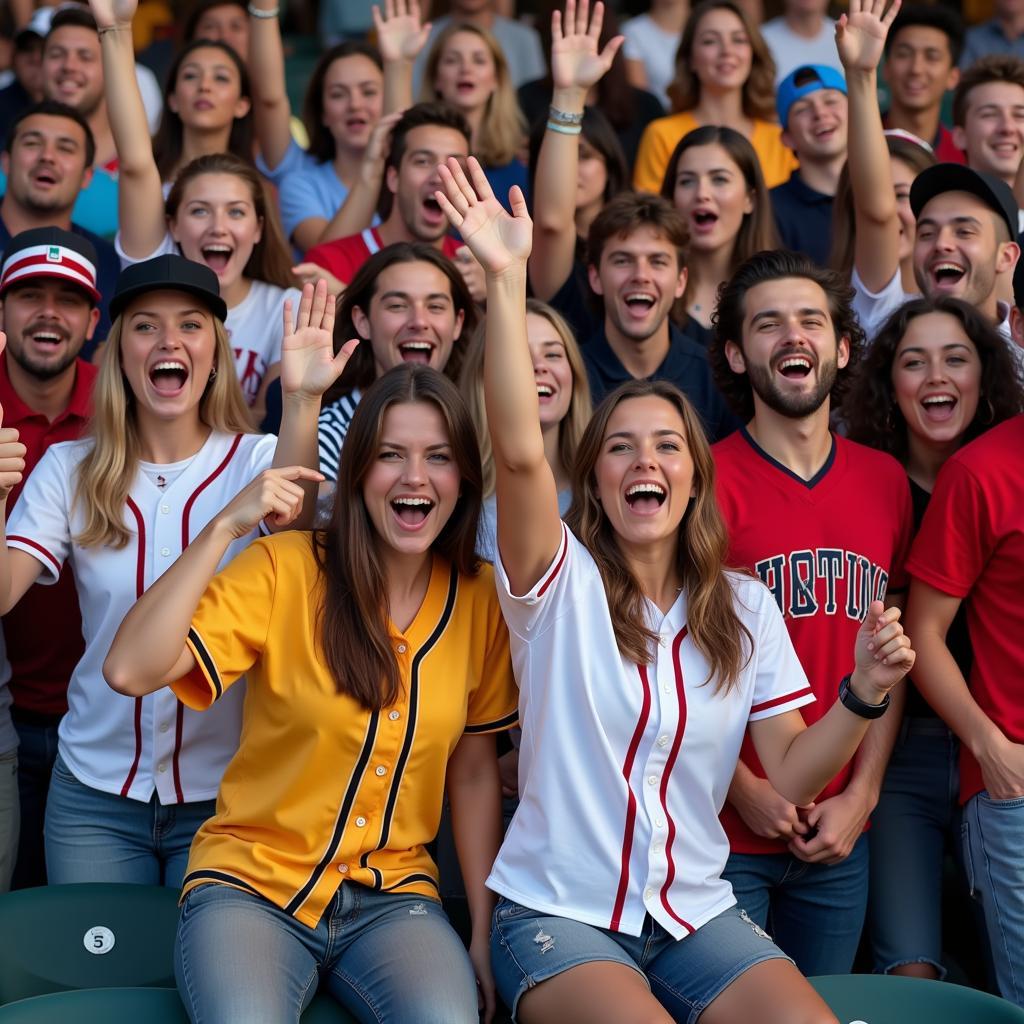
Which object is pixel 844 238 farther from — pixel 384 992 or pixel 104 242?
pixel 384 992

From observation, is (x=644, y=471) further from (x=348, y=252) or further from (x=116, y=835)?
(x=348, y=252)

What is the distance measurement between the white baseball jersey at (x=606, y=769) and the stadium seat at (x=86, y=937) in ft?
2.30

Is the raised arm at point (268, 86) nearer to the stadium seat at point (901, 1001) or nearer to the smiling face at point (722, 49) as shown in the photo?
the smiling face at point (722, 49)

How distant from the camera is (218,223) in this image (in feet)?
14.6

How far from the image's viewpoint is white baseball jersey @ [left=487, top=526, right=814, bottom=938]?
2893 millimetres

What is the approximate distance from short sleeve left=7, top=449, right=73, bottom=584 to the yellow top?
2.95 metres

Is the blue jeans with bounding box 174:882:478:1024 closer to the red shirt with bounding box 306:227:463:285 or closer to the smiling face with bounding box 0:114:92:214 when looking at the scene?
the red shirt with bounding box 306:227:463:285

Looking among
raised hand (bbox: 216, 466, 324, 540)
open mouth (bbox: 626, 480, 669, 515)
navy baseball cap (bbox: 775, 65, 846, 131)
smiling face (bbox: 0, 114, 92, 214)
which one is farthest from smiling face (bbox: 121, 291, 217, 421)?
navy baseball cap (bbox: 775, 65, 846, 131)

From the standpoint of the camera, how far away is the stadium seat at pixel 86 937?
304cm

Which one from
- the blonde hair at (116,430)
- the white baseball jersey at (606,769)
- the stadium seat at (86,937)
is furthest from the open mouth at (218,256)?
the stadium seat at (86,937)

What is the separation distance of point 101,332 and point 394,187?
3.39ft

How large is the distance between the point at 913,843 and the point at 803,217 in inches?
97.9

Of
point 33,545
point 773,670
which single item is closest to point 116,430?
point 33,545

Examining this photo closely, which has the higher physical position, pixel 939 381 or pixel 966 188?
pixel 966 188
